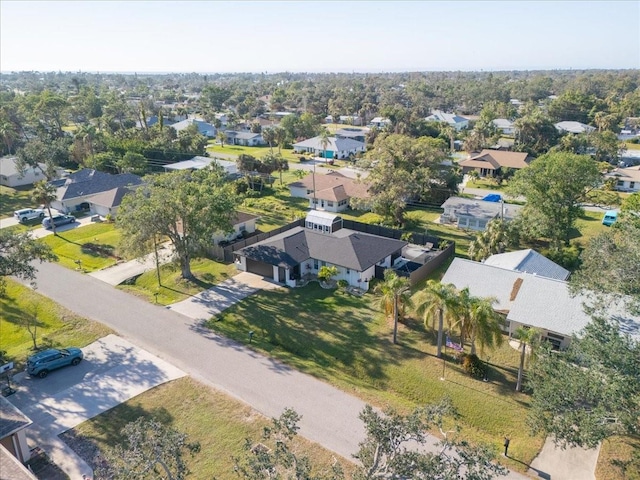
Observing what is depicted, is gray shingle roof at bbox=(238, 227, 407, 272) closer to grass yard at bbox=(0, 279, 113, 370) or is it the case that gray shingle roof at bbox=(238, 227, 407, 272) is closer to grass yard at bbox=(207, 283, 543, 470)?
grass yard at bbox=(207, 283, 543, 470)

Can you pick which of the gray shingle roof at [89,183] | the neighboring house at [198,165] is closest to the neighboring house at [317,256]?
the gray shingle roof at [89,183]

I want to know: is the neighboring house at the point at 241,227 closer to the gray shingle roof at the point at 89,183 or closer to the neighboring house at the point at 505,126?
the gray shingle roof at the point at 89,183

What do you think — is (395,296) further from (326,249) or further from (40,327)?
(40,327)

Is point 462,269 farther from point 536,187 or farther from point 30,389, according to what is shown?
point 30,389

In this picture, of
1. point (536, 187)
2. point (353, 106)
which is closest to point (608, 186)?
point (536, 187)

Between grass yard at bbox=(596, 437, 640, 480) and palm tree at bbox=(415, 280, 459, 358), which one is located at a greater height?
palm tree at bbox=(415, 280, 459, 358)

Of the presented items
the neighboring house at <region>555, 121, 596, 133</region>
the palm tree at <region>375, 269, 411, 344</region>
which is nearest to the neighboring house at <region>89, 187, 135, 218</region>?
the palm tree at <region>375, 269, 411, 344</region>

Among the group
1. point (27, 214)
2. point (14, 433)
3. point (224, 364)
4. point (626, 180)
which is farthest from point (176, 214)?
point (626, 180)
